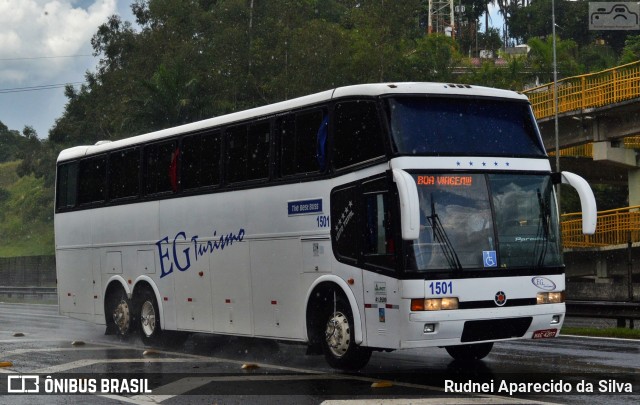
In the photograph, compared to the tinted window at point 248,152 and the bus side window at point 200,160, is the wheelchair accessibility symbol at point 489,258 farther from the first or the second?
the bus side window at point 200,160

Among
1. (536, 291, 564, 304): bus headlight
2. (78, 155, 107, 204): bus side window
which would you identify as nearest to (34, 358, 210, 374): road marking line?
(536, 291, 564, 304): bus headlight

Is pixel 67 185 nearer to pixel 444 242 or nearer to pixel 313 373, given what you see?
pixel 313 373

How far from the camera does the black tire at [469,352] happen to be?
14609 mm

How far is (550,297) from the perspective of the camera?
1325cm

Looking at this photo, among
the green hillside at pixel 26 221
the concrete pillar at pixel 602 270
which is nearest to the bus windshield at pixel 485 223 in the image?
the concrete pillar at pixel 602 270

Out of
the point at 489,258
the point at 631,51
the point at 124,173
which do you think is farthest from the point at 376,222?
the point at 631,51

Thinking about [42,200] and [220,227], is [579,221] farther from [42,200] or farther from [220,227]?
[42,200]

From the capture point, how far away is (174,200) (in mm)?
18250

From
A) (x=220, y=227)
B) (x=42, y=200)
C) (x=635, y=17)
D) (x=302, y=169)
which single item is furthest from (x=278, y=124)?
(x=42, y=200)

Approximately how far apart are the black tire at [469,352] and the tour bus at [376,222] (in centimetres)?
3

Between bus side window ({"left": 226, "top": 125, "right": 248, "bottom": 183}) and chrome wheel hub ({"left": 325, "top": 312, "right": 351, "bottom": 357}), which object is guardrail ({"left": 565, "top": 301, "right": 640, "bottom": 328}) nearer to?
bus side window ({"left": 226, "top": 125, "right": 248, "bottom": 183})

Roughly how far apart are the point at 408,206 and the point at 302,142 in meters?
3.29

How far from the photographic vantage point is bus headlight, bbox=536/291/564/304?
13.1 meters

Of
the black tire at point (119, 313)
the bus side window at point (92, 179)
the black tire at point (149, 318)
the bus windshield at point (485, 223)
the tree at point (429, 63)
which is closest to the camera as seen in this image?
the bus windshield at point (485, 223)
